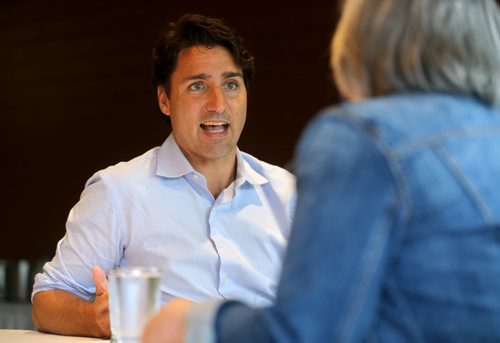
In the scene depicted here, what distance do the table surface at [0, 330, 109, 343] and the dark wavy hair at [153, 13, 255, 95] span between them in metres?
0.97

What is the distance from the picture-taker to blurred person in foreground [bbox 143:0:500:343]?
92cm

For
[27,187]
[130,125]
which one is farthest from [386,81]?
[27,187]

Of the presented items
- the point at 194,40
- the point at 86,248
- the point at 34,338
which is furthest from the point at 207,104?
the point at 34,338

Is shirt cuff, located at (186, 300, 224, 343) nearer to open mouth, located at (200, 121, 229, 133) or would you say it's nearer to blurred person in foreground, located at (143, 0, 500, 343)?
blurred person in foreground, located at (143, 0, 500, 343)

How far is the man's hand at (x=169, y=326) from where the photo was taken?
1005mm

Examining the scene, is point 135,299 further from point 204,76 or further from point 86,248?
point 204,76

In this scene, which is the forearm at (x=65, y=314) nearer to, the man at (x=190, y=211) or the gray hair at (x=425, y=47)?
the man at (x=190, y=211)

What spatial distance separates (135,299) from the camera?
1.20 m

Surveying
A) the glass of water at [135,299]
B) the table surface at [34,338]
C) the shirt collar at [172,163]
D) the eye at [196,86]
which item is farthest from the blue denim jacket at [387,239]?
the eye at [196,86]

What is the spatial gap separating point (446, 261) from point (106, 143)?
494cm

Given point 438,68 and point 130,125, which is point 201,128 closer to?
point 438,68

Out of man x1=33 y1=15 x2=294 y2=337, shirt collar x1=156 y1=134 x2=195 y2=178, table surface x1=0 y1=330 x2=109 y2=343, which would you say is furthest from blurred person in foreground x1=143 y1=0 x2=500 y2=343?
shirt collar x1=156 y1=134 x2=195 y2=178

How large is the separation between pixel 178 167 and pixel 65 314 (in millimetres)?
554

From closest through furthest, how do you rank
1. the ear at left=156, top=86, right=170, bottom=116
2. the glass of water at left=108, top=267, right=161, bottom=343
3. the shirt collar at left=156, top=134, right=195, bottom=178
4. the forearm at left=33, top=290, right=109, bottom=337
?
the glass of water at left=108, top=267, right=161, bottom=343, the forearm at left=33, top=290, right=109, bottom=337, the shirt collar at left=156, top=134, right=195, bottom=178, the ear at left=156, top=86, right=170, bottom=116
